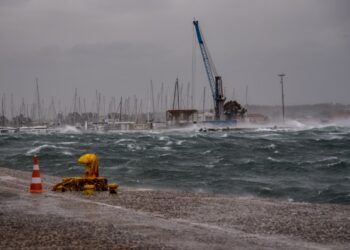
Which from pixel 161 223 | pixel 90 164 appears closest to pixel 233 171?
pixel 90 164

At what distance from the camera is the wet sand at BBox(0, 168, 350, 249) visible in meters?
6.32

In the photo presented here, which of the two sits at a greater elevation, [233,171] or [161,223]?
[161,223]

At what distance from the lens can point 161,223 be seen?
7.85 m

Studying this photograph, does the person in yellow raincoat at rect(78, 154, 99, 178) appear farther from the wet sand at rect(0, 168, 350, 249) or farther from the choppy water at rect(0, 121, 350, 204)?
the choppy water at rect(0, 121, 350, 204)

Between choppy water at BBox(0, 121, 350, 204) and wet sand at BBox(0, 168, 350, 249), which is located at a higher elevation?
wet sand at BBox(0, 168, 350, 249)

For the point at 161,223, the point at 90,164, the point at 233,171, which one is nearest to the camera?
the point at 161,223

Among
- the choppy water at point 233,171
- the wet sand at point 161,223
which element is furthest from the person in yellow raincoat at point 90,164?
the choppy water at point 233,171

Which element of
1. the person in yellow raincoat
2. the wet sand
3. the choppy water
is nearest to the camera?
the wet sand

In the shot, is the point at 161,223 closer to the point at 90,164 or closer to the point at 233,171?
the point at 90,164

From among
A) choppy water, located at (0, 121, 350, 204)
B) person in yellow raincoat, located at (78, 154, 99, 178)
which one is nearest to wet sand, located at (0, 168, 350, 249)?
person in yellow raincoat, located at (78, 154, 99, 178)

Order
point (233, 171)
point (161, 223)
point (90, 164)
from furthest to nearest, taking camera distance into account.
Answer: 1. point (233, 171)
2. point (90, 164)
3. point (161, 223)

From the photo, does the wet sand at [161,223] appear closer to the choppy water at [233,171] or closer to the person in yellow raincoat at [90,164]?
the person in yellow raincoat at [90,164]

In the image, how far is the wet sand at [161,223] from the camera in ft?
20.7

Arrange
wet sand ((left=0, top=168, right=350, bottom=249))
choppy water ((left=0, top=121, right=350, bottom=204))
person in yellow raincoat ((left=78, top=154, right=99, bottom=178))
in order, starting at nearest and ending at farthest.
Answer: wet sand ((left=0, top=168, right=350, bottom=249)), person in yellow raincoat ((left=78, top=154, right=99, bottom=178)), choppy water ((left=0, top=121, right=350, bottom=204))
